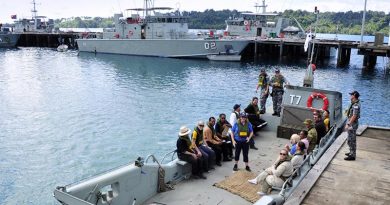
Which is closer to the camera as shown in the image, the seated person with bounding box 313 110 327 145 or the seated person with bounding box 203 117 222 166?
the seated person with bounding box 203 117 222 166

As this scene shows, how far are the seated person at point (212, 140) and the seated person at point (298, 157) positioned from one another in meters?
2.41

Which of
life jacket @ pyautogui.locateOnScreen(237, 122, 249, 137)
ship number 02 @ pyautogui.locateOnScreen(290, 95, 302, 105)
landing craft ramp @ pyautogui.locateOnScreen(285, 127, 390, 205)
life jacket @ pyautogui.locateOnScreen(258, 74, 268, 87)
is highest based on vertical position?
life jacket @ pyautogui.locateOnScreen(258, 74, 268, 87)

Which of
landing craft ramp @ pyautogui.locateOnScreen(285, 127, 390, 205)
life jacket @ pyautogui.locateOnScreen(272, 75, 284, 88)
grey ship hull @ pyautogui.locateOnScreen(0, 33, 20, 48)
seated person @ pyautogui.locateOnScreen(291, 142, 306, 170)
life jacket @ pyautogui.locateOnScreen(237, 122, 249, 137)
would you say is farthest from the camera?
grey ship hull @ pyautogui.locateOnScreen(0, 33, 20, 48)

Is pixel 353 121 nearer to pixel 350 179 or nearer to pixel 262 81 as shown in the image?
pixel 350 179

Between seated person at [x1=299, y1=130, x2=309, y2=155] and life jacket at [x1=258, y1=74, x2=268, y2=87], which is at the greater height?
life jacket at [x1=258, y1=74, x2=268, y2=87]

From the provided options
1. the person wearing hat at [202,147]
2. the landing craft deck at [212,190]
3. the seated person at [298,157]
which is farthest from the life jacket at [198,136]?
the seated person at [298,157]

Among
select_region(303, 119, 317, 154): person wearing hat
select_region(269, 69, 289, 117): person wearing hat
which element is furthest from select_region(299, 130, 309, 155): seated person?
select_region(269, 69, 289, 117): person wearing hat

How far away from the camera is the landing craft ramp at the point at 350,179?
7570 mm

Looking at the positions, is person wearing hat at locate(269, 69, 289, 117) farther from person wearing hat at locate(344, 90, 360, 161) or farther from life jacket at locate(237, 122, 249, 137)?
life jacket at locate(237, 122, 249, 137)

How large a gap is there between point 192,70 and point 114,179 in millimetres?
38006

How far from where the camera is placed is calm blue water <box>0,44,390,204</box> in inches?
585

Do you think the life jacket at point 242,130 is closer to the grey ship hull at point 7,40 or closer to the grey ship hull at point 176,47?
the grey ship hull at point 176,47

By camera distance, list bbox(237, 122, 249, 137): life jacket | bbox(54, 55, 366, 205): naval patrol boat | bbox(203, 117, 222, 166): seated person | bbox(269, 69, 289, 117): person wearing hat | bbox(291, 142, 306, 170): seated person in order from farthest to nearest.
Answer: bbox(269, 69, 289, 117): person wearing hat, bbox(203, 117, 222, 166): seated person, bbox(237, 122, 249, 137): life jacket, bbox(291, 142, 306, 170): seated person, bbox(54, 55, 366, 205): naval patrol boat

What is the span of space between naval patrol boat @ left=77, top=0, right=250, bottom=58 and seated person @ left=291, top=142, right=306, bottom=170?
45.2 m
